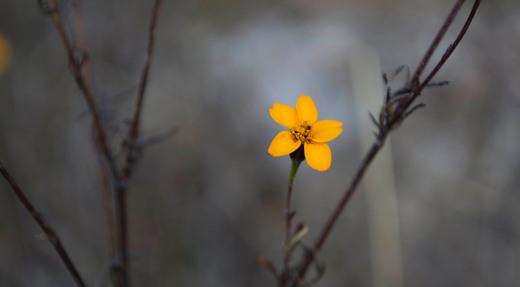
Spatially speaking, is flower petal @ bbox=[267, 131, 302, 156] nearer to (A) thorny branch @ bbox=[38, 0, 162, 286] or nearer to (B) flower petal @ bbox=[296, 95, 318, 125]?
(B) flower petal @ bbox=[296, 95, 318, 125]

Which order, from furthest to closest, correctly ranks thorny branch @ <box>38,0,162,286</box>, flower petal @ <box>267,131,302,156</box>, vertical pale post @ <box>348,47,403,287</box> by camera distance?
1. vertical pale post @ <box>348,47,403,287</box>
2. thorny branch @ <box>38,0,162,286</box>
3. flower petal @ <box>267,131,302,156</box>

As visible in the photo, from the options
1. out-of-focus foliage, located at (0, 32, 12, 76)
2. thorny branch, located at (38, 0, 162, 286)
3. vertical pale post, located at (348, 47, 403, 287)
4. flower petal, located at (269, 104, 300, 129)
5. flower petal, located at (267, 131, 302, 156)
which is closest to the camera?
flower petal, located at (267, 131, 302, 156)

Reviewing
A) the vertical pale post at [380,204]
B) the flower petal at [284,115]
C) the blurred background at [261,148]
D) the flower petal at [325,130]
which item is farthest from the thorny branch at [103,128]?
the vertical pale post at [380,204]

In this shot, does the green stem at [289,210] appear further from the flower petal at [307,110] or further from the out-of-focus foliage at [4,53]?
the out-of-focus foliage at [4,53]

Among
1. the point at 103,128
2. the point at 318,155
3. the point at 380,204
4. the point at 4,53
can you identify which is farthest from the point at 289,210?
the point at 4,53

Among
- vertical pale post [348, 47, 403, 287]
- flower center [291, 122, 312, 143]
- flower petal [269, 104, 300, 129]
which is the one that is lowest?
vertical pale post [348, 47, 403, 287]

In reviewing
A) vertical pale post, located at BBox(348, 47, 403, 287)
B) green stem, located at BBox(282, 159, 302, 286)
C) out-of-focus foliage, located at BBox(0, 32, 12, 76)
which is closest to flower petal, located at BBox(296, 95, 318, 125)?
green stem, located at BBox(282, 159, 302, 286)
